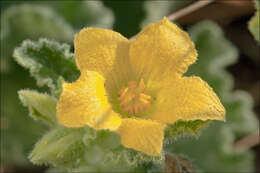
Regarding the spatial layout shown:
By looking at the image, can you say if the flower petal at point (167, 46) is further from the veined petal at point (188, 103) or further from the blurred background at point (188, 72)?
the blurred background at point (188, 72)

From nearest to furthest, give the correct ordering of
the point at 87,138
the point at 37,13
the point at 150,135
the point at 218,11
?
the point at 150,135
the point at 87,138
the point at 37,13
the point at 218,11

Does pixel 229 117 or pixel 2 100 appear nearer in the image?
pixel 2 100

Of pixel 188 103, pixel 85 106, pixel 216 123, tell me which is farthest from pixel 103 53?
pixel 216 123

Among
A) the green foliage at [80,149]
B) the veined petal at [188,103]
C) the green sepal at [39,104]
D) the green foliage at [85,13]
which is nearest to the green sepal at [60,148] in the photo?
the green foliage at [80,149]

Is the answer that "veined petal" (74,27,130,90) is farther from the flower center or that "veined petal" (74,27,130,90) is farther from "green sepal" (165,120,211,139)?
"green sepal" (165,120,211,139)

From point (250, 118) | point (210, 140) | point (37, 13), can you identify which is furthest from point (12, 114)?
point (250, 118)

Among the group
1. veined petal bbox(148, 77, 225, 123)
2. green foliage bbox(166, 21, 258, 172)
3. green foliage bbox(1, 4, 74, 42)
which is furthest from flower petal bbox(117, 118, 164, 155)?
green foliage bbox(166, 21, 258, 172)

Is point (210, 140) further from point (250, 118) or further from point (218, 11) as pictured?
point (218, 11)
